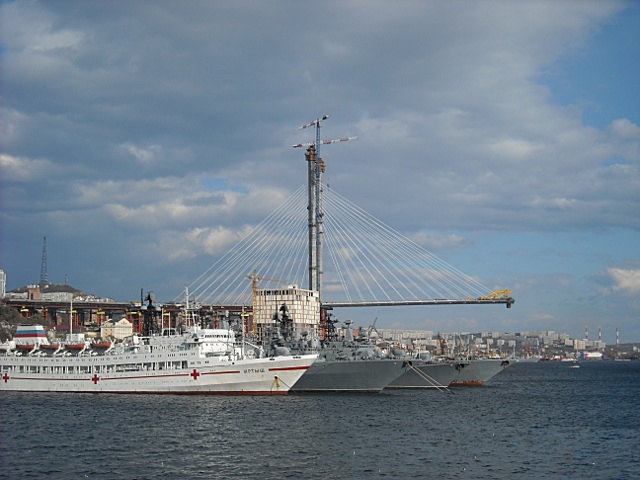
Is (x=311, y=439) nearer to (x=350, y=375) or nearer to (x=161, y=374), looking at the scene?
(x=350, y=375)

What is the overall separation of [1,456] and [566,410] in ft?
129

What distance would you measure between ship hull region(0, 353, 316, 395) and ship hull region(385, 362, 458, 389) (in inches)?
670

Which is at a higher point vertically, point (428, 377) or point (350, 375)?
point (350, 375)

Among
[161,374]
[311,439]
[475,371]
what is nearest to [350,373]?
[161,374]

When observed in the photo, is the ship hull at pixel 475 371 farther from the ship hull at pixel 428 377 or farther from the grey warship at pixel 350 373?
the grey warship at pixel 350 373

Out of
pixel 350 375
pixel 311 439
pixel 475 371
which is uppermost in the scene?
pixel 350 375

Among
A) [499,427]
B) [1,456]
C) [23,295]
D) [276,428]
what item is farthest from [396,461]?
[23,295]

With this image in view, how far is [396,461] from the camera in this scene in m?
29.8

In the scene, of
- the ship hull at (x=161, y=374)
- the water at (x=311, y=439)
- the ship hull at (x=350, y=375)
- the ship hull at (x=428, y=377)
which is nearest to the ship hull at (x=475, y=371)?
the ship hull at (x=428, y=377)

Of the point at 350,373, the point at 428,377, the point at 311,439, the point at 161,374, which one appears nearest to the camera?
the point at 311,439

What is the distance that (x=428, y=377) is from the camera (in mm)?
70500

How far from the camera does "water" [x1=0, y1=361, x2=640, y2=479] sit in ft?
92.5

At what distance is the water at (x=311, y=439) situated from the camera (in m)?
28.2

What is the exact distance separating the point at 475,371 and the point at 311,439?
1795 inches
